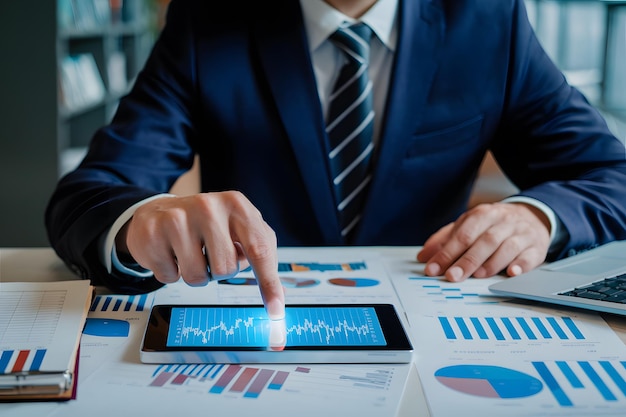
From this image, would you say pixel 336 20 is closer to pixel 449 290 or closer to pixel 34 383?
pixel 449 290

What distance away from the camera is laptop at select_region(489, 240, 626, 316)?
86 centimetres

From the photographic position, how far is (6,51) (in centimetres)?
301

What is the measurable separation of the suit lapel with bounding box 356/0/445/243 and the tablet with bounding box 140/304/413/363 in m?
0.58

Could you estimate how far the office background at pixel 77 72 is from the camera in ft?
9.92

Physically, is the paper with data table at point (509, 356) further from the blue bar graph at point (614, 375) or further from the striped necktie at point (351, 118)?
the striped necktie at point (351, 118)

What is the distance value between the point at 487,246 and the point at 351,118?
0.46m

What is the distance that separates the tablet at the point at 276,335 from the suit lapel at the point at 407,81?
0.58m

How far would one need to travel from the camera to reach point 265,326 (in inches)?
30.4

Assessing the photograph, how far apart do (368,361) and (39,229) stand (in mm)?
2854

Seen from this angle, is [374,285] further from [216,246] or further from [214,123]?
[214,123]

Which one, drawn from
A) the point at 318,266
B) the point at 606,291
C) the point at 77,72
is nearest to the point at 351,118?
the point at 318,266

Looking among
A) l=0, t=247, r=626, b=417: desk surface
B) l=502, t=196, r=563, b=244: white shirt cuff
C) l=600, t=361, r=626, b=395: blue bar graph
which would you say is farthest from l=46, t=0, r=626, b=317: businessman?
l=600, t=361, r=626, b=395: blue bar graph

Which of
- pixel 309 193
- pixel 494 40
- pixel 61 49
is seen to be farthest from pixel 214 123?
pixel 61 49

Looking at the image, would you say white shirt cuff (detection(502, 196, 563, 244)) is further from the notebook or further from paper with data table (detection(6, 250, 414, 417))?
the notebook
